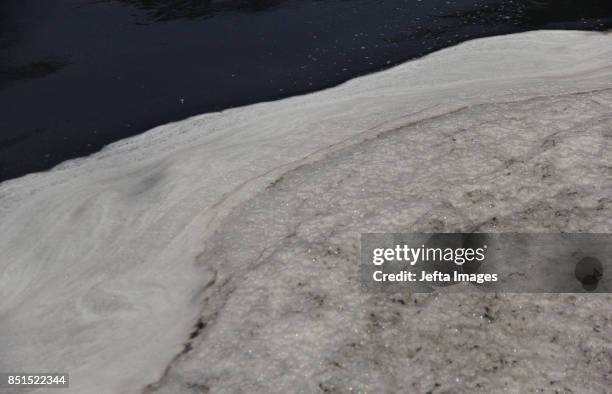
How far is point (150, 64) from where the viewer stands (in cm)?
698

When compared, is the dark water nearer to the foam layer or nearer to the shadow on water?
the shadow on water

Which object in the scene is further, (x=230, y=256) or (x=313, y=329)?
(x=230, y=256)

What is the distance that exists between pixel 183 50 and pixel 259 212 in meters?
3.32

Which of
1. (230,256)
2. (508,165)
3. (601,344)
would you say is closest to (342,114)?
(508,165)

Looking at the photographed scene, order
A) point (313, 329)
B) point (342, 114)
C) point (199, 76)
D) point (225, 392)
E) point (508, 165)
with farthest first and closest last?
point (199, 76) → point (342, 114) → point (508, 165) → point (313, 329) → point (225, 392)

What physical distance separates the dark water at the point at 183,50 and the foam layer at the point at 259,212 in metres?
0.42

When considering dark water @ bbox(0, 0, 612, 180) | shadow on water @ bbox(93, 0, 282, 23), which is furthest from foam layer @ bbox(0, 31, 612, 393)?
shadow on water @ bbox(93, 0, 282, 23)

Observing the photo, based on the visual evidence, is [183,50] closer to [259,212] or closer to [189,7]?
[189,7]

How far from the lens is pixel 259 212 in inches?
178

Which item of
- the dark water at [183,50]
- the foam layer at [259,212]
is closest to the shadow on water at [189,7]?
the dark water at [183,50]

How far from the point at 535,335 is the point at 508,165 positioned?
1461mm

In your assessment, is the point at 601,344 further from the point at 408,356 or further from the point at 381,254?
the point at 381,254

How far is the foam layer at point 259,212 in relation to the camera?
146 inches

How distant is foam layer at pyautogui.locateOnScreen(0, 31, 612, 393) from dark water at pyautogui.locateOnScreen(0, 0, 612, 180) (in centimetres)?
42
